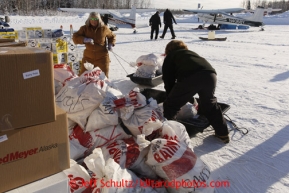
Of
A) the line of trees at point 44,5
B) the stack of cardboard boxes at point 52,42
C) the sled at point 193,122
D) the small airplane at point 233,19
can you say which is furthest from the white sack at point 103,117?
the line of trees at point 44,5

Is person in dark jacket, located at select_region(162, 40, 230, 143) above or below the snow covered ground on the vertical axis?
above

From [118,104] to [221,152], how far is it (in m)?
1.26

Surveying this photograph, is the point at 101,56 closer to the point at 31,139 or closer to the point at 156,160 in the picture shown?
the point at 156,160

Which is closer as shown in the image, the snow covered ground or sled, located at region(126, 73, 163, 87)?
the snow covered ground

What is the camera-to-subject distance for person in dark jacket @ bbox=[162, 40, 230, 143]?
2764 mm

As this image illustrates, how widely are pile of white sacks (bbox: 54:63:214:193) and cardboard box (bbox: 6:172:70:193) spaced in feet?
1.04

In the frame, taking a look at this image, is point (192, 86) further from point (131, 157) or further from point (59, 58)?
point (59, 58)

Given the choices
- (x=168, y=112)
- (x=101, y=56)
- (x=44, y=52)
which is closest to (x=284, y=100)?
(x=168, y=112)

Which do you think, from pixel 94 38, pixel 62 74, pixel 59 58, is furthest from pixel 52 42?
pixel 62 74

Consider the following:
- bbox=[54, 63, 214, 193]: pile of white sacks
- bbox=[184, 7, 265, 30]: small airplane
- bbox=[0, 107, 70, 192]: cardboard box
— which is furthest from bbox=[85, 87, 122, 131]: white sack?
bbox=[184, 7, 265, 30]: small airplane

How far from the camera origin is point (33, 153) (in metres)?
1.35

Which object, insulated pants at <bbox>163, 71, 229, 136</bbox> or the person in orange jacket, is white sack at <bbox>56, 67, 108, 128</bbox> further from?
the person in orange jacket

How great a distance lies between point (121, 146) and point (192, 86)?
106 cm

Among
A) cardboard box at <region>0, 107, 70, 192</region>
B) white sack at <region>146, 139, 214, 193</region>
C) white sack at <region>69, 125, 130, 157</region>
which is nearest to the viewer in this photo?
cardboard box at <region>0, 107, 70, 192</region>
